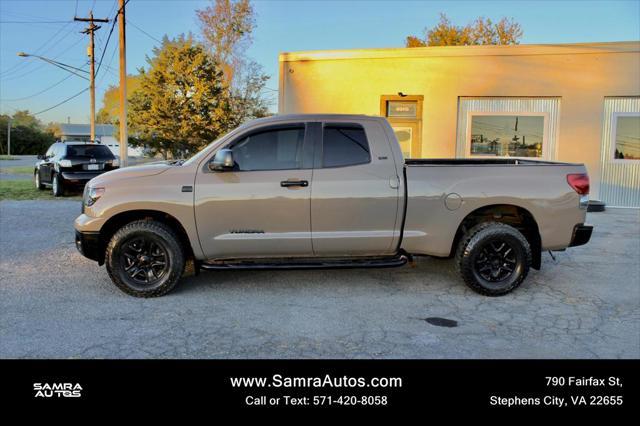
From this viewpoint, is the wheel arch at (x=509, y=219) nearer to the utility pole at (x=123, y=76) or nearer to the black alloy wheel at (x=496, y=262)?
the black alloy wheel at (x=496, y=262)

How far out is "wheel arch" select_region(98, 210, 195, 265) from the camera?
5.71 meters

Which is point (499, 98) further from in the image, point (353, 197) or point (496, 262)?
point (353, 197)

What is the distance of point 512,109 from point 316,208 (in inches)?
A: 398

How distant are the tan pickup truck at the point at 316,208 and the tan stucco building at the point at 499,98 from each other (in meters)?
8.59

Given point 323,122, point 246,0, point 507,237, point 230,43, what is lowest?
point 507,237

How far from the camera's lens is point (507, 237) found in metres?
5.74

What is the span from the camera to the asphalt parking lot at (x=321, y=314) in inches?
168

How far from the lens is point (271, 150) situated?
5.79m

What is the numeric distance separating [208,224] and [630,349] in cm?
407

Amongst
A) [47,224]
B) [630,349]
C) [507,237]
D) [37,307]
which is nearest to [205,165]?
[37,307]

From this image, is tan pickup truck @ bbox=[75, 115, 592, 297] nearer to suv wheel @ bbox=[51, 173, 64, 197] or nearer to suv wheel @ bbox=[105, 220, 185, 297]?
suv wheel @ bbox=[105, 220, 185, 297]

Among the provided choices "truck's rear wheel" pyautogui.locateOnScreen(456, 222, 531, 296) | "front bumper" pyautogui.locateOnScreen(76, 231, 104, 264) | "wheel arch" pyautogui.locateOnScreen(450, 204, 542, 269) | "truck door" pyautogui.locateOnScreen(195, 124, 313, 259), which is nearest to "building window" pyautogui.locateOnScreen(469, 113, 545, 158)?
"wheel arch" pyautogui.locateOnScreen(450, 204, 542, 269)

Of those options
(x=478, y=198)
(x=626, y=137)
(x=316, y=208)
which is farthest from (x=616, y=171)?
(x=316, y=208)

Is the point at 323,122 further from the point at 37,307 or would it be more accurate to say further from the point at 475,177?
the point at 37,307
